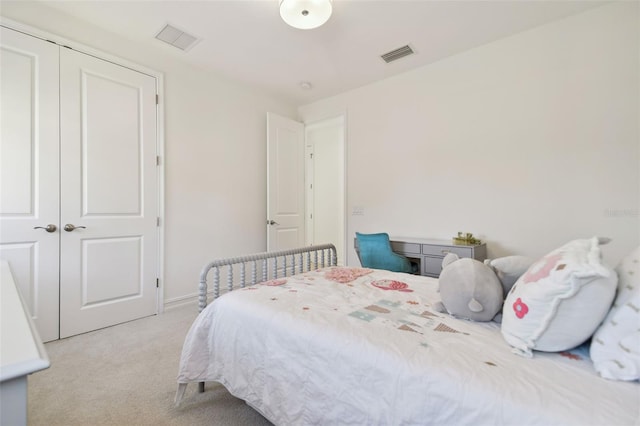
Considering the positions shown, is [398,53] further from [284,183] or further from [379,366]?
[379,366]

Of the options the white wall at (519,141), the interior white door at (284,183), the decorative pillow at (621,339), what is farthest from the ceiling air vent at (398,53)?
the decorative pillow at (621,339)

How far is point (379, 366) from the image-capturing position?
951 mm

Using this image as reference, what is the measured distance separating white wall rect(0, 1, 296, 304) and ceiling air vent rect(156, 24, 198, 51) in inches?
11.6

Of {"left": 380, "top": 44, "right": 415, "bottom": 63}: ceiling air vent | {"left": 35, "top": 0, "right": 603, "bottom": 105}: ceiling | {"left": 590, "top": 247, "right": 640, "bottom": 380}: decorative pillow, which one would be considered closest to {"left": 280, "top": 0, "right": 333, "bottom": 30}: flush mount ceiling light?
{"left": 35, "top": 0, "right": 603, "bottom": 105}: ceiling

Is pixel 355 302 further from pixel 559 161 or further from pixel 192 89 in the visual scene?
pixel 192 89

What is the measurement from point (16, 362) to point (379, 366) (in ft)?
3.00

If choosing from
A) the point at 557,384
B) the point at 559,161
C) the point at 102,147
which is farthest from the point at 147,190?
the point at 559,161

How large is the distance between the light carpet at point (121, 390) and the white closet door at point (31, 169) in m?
0.52

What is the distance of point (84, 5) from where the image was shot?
2.33 metres

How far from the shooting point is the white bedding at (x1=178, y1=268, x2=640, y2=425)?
74 cm

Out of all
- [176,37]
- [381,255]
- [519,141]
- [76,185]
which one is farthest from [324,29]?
[76,185]

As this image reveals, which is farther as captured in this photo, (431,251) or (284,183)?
(284,183)

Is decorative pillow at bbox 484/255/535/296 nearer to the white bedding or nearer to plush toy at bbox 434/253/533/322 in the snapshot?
plush toy at bbox 434/253/533/322

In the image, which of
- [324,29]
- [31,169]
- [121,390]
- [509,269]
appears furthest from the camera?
[324,29]
